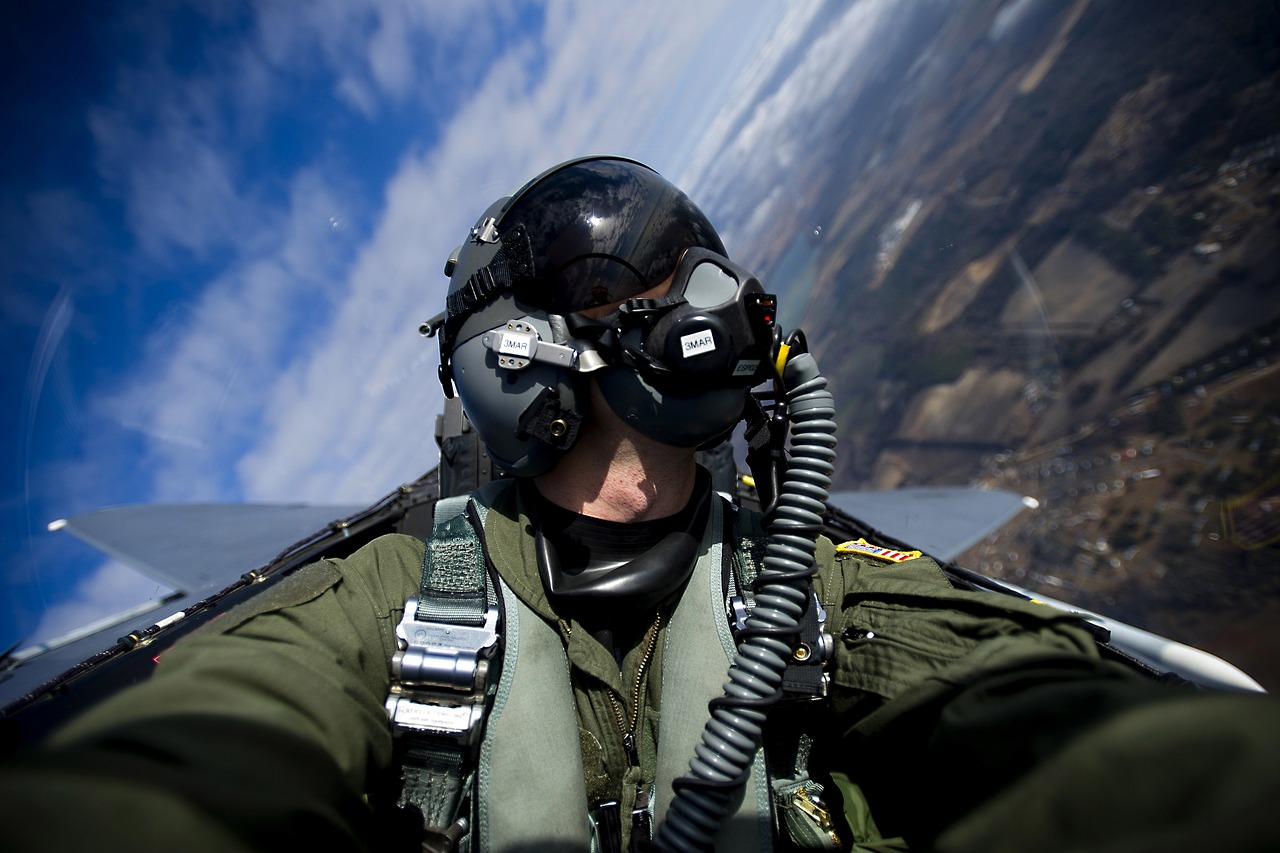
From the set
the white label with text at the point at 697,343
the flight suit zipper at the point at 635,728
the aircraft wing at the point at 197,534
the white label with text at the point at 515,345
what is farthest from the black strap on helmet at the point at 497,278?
the aircraft wing at the point at 197,534

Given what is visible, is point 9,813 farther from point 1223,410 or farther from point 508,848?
point 1223,410

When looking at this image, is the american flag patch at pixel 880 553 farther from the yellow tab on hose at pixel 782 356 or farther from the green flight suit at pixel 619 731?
the yellow tab on hose at pixel 782 356

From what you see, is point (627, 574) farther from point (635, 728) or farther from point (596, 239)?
point (596, 239)

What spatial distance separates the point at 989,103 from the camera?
62250 millimetres

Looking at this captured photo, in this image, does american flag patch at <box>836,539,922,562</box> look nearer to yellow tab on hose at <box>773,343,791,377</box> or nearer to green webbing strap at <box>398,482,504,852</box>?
yellow tab on hose at <box>773,343,791,377</box>

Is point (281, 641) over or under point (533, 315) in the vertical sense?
under

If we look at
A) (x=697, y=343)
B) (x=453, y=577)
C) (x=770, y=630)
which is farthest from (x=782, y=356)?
(x=453, y=577)

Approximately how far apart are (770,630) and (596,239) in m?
1.00

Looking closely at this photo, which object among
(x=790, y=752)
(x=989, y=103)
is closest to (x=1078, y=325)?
(x=989, y=103)

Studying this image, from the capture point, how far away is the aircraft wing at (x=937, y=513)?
16.1 ft

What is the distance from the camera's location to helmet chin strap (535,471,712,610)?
1.35 meters

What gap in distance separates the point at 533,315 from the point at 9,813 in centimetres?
114

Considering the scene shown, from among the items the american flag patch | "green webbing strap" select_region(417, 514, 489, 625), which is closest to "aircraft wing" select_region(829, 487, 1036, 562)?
the american flag patch

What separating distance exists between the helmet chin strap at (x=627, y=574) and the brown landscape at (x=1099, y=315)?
67.3 feet
